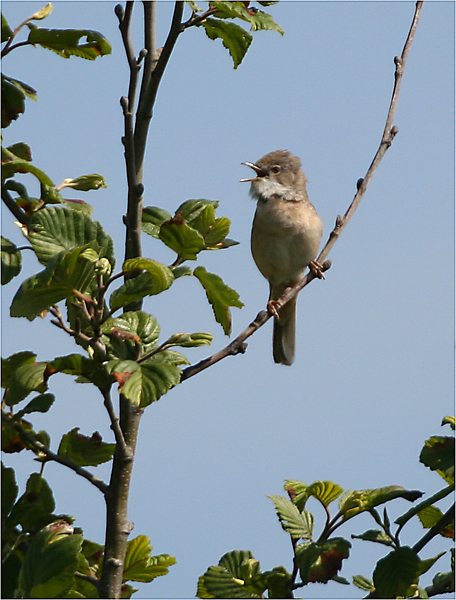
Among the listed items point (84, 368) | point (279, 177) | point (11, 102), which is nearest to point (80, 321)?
point (84, 368)

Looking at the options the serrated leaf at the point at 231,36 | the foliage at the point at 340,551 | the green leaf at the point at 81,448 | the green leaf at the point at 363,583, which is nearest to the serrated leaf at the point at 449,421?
the foliage at the point at 340,551

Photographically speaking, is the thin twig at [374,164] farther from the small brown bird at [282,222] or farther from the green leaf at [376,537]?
the small brown bird at [282,222]

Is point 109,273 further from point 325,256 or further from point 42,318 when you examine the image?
point 325,256

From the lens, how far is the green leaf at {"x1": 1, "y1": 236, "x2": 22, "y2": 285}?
83.5 inches

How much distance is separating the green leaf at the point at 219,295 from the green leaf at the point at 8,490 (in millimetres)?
830

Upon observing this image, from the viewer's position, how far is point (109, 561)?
214cm

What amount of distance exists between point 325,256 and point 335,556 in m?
1.16

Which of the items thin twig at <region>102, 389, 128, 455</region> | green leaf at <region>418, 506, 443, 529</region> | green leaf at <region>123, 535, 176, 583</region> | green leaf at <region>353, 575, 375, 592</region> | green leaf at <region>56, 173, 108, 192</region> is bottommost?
green leaf at <region>353, 575, 375, 592</region>

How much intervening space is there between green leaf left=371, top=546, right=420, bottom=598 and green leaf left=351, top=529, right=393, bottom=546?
0.04 meters

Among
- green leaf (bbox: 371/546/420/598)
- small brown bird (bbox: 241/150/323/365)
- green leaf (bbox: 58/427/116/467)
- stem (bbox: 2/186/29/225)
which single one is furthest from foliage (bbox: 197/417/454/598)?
small brown bird (bbox: 241/150/323/365)

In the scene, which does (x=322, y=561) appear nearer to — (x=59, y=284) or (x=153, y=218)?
(x=59, y=284)

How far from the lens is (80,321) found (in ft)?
6.99

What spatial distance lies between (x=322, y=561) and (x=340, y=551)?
0.06 meters

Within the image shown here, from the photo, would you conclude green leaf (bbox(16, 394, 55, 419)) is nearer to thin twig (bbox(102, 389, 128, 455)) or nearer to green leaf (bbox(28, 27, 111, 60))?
thin twig (bbox(102, 389, 128, 455))
